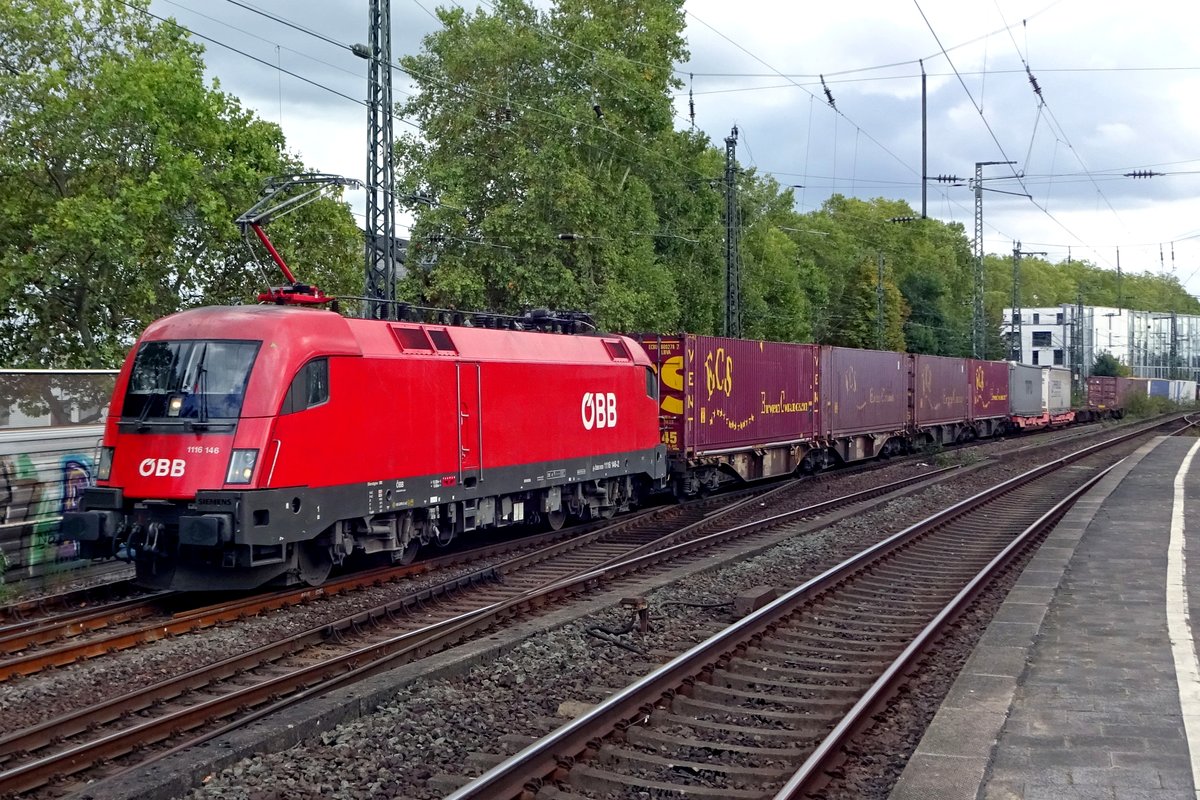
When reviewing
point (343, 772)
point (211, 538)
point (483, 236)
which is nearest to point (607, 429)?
point (211, 538)

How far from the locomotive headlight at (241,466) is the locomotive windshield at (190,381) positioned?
0.41 metres

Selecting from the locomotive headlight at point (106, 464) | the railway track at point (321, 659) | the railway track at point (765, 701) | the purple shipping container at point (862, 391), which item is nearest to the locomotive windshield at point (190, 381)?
the locomotive headlight at point (106, 464)

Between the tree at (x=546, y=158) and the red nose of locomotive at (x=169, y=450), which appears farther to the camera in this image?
the tree at (x=546, y=158)

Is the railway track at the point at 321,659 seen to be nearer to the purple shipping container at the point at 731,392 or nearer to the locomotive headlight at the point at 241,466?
the locomotive headlight at the point at 241,466

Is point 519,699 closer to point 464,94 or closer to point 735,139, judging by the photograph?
point 735,139

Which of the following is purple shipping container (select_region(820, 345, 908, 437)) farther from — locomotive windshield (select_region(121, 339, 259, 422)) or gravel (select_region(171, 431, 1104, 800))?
locomotive windshield (select_region(121, 339, 259, 422))

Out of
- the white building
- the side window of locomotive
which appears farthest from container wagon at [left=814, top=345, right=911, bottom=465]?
the white building

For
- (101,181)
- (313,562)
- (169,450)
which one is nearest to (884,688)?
(313,562)

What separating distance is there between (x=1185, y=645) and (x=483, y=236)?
28.1 m

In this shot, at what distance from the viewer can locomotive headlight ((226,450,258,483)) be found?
1085 centimetres

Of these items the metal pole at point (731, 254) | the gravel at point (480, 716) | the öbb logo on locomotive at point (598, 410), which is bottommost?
the gravel at point (480, 716)

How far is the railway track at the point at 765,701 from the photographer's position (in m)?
6.38

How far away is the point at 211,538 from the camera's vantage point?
10.5m

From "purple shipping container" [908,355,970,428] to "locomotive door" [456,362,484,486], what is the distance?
2225 cm
